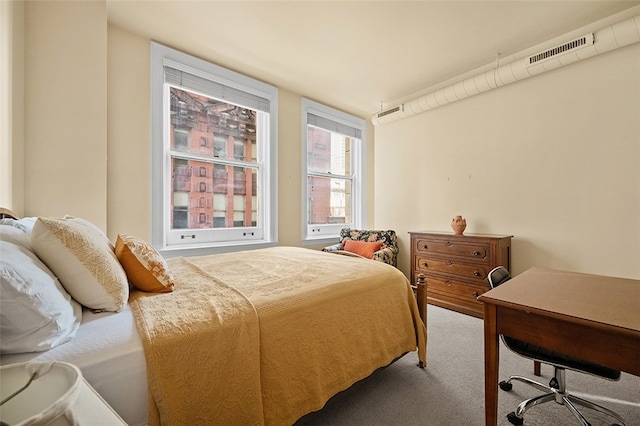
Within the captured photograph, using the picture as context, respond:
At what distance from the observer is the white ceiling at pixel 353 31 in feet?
7.36

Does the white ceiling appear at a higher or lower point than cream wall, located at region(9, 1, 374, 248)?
higher

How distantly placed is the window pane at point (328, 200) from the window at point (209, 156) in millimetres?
785

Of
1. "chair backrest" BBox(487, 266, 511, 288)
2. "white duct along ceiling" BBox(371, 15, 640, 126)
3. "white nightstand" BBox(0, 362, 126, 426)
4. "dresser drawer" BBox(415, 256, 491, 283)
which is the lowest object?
"dresser drawer" BBox(415, 256, 491, 283)

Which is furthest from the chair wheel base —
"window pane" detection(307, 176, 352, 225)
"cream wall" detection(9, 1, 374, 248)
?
"cream wall" detection(9, 1, 374, 248)

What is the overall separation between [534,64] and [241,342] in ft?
11.7

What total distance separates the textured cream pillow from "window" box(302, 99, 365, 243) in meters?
2.80

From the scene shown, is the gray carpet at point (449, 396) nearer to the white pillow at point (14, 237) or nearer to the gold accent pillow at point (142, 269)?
the gold accent pillow at point (142, 269)

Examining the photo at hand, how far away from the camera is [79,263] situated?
42.7 inches

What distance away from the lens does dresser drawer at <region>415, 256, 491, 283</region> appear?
2980 mm

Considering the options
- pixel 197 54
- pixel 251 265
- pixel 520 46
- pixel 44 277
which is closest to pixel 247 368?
pixel 44 277

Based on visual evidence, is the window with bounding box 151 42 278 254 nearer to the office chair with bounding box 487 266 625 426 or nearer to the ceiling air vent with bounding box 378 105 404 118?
the ceiling air vent with bounding box 378 105 404 118

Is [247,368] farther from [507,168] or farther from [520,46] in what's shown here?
[520,46]

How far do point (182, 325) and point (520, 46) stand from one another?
12.1 feet

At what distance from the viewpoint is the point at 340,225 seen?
179 inches
